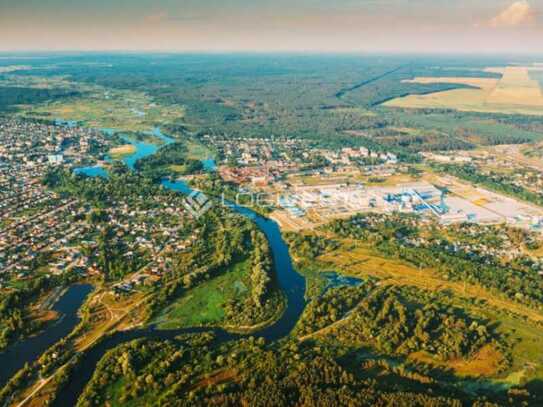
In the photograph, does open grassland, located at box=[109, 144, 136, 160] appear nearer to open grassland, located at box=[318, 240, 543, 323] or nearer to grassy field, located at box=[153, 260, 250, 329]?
grassy field, located at box=[153, 260, 250, 329]

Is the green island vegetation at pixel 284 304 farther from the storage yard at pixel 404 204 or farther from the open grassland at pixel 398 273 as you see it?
the storage yard at pixel 404 204

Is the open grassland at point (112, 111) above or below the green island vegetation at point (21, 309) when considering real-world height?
above

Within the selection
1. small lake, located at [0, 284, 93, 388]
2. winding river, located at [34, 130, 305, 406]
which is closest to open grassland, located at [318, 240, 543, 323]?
winding river, located at [34, 130, 305, 406]

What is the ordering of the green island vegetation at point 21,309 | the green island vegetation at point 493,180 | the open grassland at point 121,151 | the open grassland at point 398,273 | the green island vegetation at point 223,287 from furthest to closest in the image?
the open grassland at point 121,151 → the green island vegetation at point 493,180 → the open grassland at point 398,273 → the green island vegetation at point 223,287 → the green island vegetation at point 21,309

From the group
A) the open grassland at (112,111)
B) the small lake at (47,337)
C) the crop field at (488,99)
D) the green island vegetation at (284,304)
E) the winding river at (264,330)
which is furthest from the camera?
the crop field at (488,99)

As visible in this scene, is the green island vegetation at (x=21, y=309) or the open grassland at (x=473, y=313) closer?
the open grassland at (x=473, y=313)

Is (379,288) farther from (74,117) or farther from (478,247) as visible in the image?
(74,117)

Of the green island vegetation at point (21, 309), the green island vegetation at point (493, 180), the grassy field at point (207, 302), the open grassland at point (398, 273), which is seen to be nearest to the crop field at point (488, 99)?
the green island vegetation at point (493, 180)

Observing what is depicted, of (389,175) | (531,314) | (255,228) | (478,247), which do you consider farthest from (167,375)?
(389,175)

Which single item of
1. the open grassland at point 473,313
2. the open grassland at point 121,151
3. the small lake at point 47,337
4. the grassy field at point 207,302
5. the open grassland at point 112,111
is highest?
the open grassland at point 112,111
